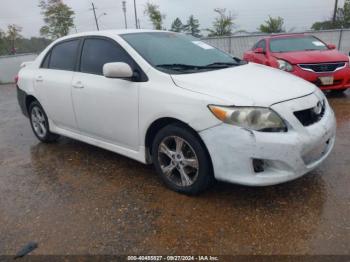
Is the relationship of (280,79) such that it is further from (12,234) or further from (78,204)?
(12,234)

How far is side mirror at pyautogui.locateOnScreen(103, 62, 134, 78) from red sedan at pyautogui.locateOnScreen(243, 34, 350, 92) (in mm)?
4334

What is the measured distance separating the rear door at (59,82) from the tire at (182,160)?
1.49m

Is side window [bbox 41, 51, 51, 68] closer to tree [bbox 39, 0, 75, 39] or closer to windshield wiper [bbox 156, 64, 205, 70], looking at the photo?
windshield wiper [bbox 156, 64, 205, 70]

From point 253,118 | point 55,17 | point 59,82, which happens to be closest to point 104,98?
point 59,82

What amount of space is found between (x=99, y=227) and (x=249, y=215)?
126 centimetres

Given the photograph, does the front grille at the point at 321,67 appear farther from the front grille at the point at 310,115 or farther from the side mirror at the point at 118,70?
the side mirror at the point at 118,70

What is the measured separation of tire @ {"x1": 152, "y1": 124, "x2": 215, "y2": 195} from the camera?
9.65ft

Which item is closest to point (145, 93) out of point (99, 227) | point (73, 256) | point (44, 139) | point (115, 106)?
point (115, 106)

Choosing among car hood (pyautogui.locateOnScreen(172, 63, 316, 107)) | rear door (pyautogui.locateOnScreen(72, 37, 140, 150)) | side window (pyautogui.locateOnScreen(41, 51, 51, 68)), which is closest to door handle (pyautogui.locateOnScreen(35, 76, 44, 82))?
side window (pyautogui.locateOnScreen(41, 51, 51, 68))

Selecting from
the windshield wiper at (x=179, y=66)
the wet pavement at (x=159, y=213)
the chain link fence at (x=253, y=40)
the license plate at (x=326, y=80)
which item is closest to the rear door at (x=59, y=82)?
the wet pavement at (x=159, y=213)

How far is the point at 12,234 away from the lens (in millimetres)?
2816

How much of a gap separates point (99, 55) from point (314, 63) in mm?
4489

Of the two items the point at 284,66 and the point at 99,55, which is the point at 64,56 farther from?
the point at 284,66

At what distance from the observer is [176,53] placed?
3.65 metres
